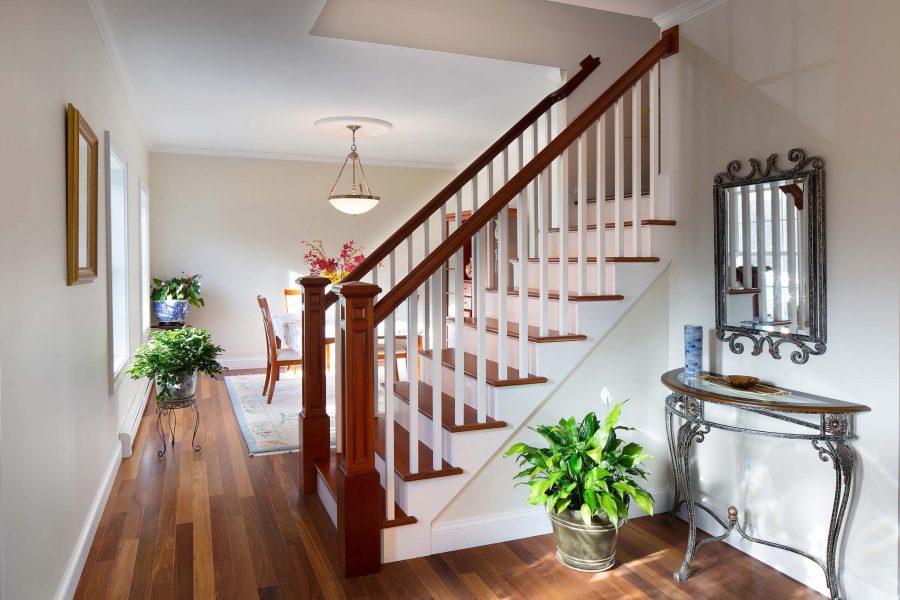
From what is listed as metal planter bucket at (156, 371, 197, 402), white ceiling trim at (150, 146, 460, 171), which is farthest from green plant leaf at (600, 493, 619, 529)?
white ceiling trim at (150, 146, 460, 171)

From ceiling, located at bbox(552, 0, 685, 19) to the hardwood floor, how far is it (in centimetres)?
246

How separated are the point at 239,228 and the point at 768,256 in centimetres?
640

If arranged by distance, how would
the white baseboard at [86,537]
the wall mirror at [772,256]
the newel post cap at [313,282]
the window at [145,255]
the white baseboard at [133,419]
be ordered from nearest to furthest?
the white baseboard at [86,537], the wall mirror at [772,256], the newel post cap at [313,282], the white baseboard at [133,419], the window at [145,255]

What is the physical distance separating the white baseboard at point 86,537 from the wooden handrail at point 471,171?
1618mm

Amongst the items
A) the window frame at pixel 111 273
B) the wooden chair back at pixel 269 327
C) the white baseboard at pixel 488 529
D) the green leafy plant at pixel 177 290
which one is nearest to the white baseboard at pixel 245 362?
the green leafy plant at pixel 177 290

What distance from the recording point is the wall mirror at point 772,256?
2482mm

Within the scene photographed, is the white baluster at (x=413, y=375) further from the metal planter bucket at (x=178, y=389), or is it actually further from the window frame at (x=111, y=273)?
the metal planter bucket at (x=178, y=389)

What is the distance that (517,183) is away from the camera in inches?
114

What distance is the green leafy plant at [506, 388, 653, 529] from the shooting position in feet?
8.43

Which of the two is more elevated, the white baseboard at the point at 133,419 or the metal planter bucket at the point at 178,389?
the metal planter bucket at the point at 178,389

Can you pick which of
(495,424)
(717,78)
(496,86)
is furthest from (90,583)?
(496,86)

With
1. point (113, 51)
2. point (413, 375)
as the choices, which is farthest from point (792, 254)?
point (113, 51)

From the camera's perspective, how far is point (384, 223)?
8453 mm

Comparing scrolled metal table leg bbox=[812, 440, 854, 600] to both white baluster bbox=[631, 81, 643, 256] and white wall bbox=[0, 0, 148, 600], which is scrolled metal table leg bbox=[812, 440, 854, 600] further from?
white wall bbox=[0, 0, 148, 600]
